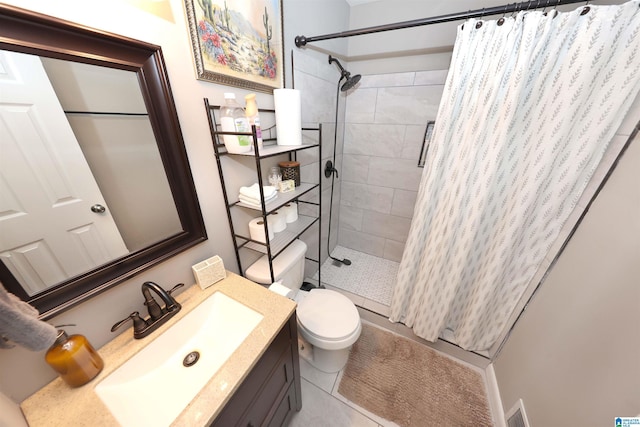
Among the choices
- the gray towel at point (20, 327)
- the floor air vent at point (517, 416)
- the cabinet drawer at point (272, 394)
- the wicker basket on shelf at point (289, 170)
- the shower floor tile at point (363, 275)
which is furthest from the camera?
the shower floor tile at point (363, 275)

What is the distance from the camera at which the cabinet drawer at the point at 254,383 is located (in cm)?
61

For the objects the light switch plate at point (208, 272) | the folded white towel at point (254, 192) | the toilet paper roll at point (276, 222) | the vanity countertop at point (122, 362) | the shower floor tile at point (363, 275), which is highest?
the folded white towel at point (254, 192)

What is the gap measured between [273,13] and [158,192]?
Result: 1.01 meters

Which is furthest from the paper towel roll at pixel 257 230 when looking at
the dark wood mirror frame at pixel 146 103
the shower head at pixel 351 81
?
the shower head at pixel 351 81

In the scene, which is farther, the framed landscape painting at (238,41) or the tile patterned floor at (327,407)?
the tile patterned floor at (327,407)

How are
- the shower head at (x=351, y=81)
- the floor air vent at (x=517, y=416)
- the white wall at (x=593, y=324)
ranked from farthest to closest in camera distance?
the shower head at (x=351, y=81)
the floor air vent at (x=517, y=416)
the white wall at (x=593, y=324)

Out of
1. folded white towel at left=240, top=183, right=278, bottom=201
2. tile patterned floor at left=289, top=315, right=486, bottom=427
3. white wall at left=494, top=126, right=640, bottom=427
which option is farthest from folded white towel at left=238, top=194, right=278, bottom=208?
white wall at left=494, top=126, right=640, bottom=427

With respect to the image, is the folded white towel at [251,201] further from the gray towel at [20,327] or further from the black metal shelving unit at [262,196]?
the gray towel at [20,327]

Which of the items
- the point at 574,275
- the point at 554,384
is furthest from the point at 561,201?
the point at 554,384

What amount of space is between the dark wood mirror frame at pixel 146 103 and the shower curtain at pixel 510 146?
48.5 inches

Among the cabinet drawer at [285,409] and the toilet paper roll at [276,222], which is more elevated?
the toilet paper roll at [276,222]

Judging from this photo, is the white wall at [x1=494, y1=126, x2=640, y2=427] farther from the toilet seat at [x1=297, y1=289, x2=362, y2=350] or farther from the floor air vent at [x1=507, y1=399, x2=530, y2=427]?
the toilet seat at [x1=297, y1=289, x2=362, y2=350]

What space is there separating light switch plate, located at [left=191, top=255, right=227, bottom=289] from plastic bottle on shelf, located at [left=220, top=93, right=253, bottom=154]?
512 millimetres

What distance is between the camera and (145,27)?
0.65 m
